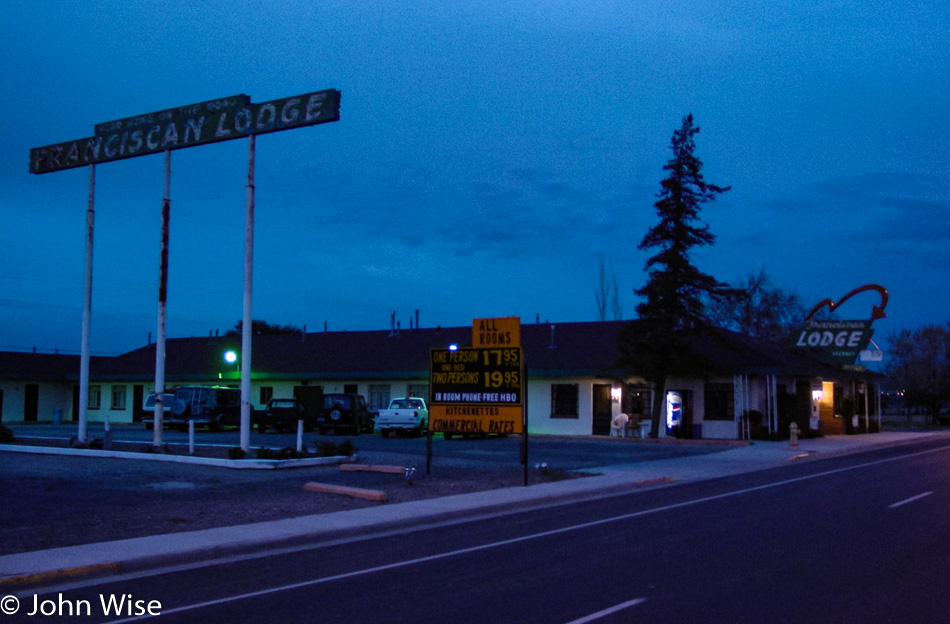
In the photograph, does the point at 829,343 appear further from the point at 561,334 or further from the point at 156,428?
the point at 156,428

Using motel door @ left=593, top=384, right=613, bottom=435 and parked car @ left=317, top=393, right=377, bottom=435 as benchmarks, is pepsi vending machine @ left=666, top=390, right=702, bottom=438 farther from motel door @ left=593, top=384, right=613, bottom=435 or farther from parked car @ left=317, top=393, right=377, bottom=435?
parked car @ left=317, top=393, right=377, bottom=435

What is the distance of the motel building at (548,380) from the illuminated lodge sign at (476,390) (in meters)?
10.9

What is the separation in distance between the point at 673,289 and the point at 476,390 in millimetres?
18869

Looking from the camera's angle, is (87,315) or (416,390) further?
(416,390)

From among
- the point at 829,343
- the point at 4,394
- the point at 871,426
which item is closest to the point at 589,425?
the point at 829,343

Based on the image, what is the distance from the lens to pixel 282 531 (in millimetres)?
12539

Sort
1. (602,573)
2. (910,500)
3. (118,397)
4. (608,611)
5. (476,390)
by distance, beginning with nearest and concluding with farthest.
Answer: (608,611)
(602,573)
(910,500)
(476,390)
(118,397)

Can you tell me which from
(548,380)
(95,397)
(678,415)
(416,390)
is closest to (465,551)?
(678,415)

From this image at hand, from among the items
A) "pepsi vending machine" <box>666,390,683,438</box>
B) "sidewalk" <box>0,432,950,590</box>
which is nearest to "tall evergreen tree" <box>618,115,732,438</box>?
"pepsi vending machine" <box>666,390,683,438</box>

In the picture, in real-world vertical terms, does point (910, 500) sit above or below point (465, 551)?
above

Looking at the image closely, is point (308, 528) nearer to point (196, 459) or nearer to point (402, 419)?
point (196, 459)

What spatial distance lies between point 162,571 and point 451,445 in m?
22.8

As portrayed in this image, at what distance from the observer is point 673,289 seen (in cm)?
3738

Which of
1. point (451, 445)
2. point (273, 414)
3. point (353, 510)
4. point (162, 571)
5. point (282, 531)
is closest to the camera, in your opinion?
point (162, 571)
